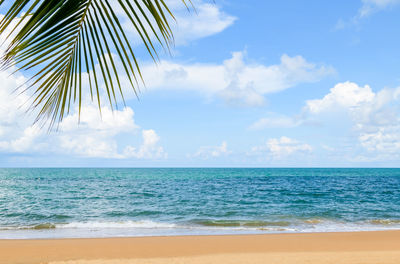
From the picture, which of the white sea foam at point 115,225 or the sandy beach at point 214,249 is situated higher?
the sandy beach at point 214,249

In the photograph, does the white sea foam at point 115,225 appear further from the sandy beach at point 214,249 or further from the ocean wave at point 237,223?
the sandy beach at point 214,249

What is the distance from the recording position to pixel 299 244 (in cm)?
1013

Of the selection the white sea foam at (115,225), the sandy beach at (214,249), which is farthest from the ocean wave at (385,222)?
the white sea foam at (115,225)

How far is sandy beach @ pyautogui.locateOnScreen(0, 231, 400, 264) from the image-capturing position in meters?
8.37

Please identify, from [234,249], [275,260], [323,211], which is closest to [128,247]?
[234,249]

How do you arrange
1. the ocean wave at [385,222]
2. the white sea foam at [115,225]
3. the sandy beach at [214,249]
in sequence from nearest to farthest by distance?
the sandy beach at [214,249], the white sea foam at [115,225], the ocean wave at [385,222]

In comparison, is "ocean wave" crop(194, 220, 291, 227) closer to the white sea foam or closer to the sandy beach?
the white sea foam

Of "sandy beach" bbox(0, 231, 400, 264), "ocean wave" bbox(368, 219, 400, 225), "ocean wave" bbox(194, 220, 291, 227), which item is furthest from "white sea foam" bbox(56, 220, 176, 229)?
"ocean wave" bbox(368, 219, 400, 225)

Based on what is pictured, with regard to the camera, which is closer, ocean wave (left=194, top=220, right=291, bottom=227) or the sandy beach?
the sandy beach

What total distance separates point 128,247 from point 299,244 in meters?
5.12

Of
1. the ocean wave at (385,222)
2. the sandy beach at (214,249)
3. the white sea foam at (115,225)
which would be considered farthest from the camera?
the ocean wave at (385,222)

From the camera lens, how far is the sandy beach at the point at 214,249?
8367mm

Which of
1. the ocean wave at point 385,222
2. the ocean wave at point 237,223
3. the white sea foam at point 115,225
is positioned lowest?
the white sea foam at point 115,225

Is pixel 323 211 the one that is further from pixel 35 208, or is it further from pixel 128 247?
pixel 35 208
